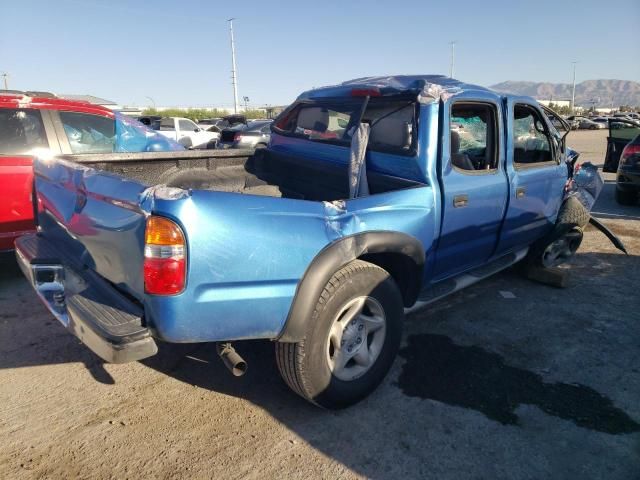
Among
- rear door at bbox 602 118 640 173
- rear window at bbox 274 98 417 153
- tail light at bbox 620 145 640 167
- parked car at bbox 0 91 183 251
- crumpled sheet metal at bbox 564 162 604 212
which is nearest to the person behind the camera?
rear window at bbox 274 98 417 153

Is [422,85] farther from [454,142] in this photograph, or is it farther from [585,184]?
[585,184]

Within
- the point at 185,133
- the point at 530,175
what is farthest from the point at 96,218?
the point at 185,133

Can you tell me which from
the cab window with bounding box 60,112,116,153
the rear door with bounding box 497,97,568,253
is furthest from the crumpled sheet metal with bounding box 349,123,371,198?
the cab window with bounding box 60,112,116,153

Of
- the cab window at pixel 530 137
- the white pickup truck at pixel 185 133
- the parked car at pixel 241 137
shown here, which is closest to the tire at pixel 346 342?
the cab window at pixel 530 137

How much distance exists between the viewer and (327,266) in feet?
7.66

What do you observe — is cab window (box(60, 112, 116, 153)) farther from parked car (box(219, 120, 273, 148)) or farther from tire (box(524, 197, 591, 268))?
parked car (box(219, 120, 273, 148))

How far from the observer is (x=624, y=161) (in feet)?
26.5

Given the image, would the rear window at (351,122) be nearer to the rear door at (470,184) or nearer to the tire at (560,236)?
the rear door at (470,184)

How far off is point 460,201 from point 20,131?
4415 mm

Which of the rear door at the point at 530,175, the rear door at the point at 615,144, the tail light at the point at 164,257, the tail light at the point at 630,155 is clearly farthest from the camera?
the rear door at the point at 615,144

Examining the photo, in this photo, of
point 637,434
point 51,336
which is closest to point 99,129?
point 51,336

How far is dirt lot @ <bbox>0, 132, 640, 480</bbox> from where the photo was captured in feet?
7.50

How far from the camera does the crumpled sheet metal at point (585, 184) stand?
498 centimetres

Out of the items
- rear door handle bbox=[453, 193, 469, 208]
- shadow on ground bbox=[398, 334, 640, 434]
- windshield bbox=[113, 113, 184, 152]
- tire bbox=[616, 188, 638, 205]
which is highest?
windshield bbox=[113, 113, 184, 152]
